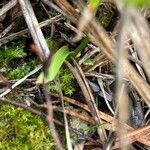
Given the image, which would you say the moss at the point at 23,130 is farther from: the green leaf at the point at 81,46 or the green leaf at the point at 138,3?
the green leaf at the point at 138,3


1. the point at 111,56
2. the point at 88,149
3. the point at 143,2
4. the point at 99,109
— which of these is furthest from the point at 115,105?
the point at 143,2

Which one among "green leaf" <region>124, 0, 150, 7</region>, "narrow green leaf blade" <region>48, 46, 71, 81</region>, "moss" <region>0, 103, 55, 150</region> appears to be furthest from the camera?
"moss" <region>0, 103, 55, 150</region>

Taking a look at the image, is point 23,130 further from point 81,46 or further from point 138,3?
point 138,3

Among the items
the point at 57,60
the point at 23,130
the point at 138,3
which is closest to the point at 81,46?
the point at 57,60

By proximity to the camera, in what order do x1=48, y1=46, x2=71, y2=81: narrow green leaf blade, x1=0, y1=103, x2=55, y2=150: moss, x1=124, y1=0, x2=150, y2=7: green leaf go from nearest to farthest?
→ x1=124, y1=0, x2=150, y2=7: green leaf < x1=48, y1=46, x2=71, y2=81: narrow green leaf blade < x1=0, y1=103, x2=55, y2=150: moss

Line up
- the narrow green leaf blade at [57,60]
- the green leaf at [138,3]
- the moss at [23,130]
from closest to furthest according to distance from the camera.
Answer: the green leaf at [138,3]
the narrow green leaf blade at [57,60]
the moss at [23,130]

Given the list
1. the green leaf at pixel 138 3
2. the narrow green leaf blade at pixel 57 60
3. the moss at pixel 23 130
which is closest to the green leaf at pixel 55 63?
the narrow green leaf blade at pixel 57 60

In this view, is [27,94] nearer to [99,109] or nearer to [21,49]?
[21,49]

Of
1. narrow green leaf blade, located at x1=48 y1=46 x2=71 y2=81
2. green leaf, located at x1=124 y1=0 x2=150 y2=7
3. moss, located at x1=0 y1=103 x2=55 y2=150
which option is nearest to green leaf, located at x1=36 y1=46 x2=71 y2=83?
narrow green leaf blade, located at x1=48 y1=46 x2=71 y2=81

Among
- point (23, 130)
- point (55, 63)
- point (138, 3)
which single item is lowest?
point (23, 130)

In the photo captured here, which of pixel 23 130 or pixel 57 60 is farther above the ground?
pixel 57 60

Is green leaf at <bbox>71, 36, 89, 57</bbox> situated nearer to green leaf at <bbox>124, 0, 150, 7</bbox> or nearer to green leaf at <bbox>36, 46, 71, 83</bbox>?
green leaf at <bbox>36, 46, 71, 83</bbox>
